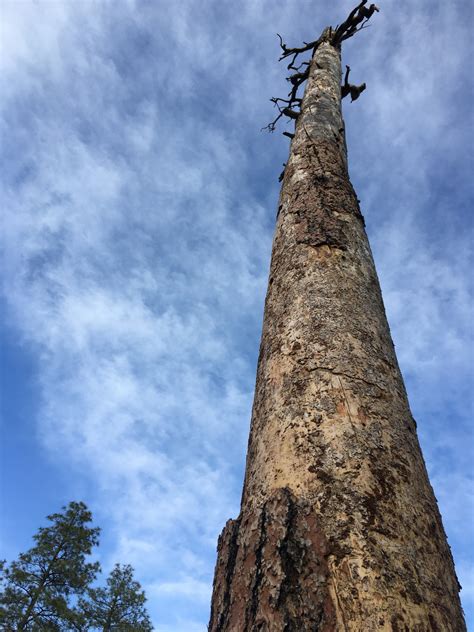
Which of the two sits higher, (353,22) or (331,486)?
(353,22)

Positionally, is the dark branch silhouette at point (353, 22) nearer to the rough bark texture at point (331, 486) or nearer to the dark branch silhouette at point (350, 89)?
the dark branch silhouette at point (350, 89)

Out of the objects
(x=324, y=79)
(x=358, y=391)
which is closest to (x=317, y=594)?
(x=358, y=391)

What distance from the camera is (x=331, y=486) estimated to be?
1.40 meters

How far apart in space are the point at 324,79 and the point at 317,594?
210 inches

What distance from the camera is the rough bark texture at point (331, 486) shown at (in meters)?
1.18

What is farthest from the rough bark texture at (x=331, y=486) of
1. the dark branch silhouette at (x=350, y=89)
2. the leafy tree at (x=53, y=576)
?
the leafy tree at (x=53, y=576)

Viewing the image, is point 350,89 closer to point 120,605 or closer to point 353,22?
point 353,22

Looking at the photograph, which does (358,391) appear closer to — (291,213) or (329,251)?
(329,251)

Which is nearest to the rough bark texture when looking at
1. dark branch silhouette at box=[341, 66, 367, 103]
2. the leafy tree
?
dark branch silhouette at box=[341, 66, 367, 103]

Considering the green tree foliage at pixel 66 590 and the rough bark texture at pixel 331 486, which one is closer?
the rough bark texture at pixel 331 486

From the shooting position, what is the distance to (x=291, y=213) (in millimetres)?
2812

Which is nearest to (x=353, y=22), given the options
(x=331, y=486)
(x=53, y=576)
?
(x=331, y=486)

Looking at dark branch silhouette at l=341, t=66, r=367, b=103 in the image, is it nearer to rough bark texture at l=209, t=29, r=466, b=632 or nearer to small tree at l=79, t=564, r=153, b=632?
rough bark texture at l=209, t=29, r=466, b=632

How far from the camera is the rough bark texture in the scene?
118cm
